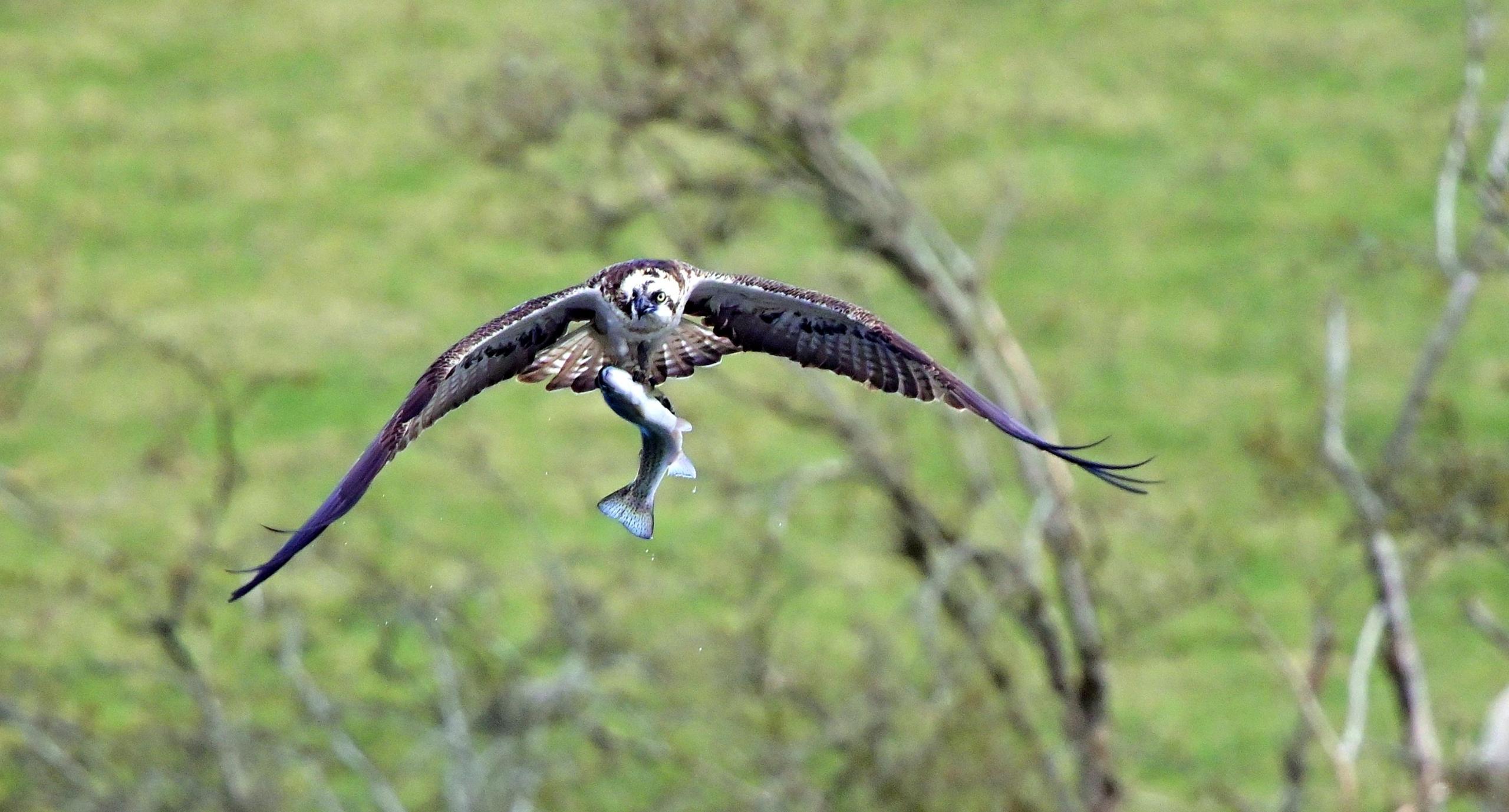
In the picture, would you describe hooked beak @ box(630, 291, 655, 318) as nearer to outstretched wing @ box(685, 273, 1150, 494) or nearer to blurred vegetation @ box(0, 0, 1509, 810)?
outstretched wing @ box(685, 273, 1150, 494)

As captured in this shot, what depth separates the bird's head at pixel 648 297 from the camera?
291 inches

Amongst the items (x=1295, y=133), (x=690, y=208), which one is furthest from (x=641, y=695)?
(x=1295, y=133)

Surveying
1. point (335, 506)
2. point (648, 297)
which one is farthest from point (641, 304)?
point (335, 506)

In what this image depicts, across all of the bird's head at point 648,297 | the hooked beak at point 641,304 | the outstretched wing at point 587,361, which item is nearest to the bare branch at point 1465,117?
the outstretched wing at point 587,361

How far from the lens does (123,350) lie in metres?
26.4

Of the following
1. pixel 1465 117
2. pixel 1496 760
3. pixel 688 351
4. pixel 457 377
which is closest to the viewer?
pixel 457 377

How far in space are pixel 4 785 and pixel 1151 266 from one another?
54.2 ft

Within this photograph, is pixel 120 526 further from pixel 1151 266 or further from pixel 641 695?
pixel 1151 266

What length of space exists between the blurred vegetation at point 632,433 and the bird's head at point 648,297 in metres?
6.98

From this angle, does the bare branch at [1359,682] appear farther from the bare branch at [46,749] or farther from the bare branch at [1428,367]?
the bare branch at [46,749]

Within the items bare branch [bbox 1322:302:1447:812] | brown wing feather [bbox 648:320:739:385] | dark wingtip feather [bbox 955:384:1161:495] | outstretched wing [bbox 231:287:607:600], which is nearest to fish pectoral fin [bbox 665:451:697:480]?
outstretched wing [bbox 231:287:607:600]

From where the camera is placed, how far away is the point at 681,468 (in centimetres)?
691

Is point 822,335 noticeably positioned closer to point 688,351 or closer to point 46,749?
point 688,351

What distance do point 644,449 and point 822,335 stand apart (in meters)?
1.24
